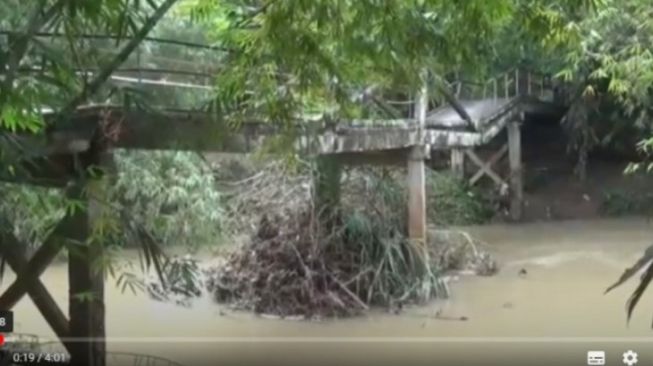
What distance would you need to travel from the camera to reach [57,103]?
1.05 meters

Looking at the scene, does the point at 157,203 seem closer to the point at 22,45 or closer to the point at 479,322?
the point at 22,45

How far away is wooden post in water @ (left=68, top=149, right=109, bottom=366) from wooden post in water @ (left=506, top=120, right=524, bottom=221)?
0.59 m

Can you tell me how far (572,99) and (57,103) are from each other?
0.72m

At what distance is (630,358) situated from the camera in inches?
45.6

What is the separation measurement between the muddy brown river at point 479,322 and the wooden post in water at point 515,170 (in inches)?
1.2

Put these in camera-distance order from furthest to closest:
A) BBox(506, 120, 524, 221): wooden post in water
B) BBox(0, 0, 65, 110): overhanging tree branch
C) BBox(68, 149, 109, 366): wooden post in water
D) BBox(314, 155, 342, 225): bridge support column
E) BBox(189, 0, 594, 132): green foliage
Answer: BBox(314, 155, 342, 225): bridge support column → BBox(506, 120, 524, 221): wooden post in water → BBox(68, 149, 109, 366): wooden post in water → BBox(189, 0, 594, 132): green foliage → BBox(0, 0, 65, 110): overhanging tree branch

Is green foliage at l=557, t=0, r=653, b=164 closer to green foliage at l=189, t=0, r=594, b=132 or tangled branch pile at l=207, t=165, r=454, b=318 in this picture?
green foliage at l=189, t=0, r=594, b=132

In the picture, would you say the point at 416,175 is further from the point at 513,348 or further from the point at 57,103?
the point at 57,103

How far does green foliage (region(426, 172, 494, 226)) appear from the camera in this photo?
1300mm

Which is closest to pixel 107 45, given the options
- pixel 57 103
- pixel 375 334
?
pixel 57 103

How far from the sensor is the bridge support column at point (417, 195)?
1.35 metres

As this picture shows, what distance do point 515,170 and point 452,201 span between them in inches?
4.1
